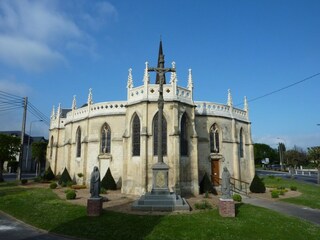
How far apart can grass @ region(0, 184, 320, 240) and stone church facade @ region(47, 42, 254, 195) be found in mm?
7871

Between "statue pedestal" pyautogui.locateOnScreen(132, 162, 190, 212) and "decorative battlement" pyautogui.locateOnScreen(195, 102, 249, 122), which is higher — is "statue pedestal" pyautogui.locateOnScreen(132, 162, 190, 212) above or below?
below

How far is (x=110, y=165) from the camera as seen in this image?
93.9 ft

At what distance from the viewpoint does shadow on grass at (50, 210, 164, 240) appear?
11.9 meters

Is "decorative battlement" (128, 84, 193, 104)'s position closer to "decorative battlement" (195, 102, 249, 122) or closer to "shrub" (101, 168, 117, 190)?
"decorative battlement" (195, 102, 249, 122)

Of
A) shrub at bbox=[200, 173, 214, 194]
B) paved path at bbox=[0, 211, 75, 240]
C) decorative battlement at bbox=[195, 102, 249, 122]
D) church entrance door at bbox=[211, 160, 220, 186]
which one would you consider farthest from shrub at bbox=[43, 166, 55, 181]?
paved path at bbox=[0, 211, 75, 240]

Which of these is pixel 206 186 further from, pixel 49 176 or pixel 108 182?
pixel 49 176

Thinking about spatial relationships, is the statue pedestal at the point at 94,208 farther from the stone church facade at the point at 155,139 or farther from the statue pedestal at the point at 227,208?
the stone church facade at the point at 155,139

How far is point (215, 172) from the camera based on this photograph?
28.1 metres

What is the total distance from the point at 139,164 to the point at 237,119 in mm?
13083

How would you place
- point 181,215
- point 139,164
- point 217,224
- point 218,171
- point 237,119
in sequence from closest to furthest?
point 217,224
point 181,215
point 139,164
point 218,171
point 237,119

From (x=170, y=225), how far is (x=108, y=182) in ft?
47.7

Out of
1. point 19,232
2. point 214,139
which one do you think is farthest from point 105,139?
point 19,232

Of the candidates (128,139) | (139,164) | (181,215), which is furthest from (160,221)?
(128,139)

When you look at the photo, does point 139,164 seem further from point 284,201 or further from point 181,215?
point 284,201
